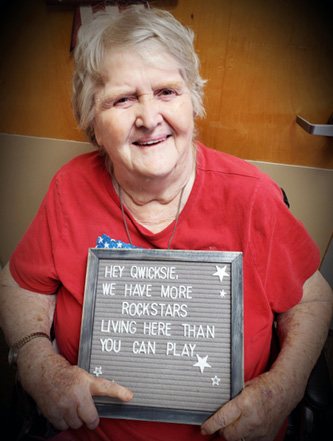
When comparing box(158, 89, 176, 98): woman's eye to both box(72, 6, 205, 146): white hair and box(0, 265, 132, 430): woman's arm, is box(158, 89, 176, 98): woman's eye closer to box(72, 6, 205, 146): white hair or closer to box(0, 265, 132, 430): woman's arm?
box(72, 6, 205, 146): white hair

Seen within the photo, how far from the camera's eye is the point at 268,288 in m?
1.06

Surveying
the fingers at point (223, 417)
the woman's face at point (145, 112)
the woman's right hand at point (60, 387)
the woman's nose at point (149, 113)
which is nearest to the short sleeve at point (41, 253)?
the woman's right hand at point (60, 387)

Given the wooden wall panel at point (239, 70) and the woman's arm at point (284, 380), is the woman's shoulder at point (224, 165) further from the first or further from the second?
the woman's arm at point (284, 380)

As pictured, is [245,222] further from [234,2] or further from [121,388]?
[234,2]

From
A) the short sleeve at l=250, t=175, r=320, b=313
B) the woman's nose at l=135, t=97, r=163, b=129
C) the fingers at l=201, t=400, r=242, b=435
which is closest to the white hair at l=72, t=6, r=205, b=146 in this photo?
the woman's nose at l=135, t=97, r=163, b=129

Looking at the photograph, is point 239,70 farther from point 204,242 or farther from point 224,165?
point 204,242

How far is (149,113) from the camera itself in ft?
3.05

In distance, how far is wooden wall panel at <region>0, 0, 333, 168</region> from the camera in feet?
3.93

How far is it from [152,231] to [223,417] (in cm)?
59

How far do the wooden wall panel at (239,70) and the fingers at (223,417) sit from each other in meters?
1.01

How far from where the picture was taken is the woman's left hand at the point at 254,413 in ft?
Result: 2.81

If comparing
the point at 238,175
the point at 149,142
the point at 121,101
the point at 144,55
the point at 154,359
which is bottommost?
the point at 154,359

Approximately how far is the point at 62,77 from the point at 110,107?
650 mm

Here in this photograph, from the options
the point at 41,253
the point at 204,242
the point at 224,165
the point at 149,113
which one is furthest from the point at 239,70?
the point at 41,253
